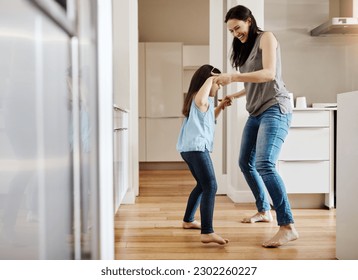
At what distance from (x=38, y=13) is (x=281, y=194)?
1.48 meters

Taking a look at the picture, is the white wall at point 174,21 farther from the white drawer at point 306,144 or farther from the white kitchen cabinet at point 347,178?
the white kitchen cabinet at point 347,178

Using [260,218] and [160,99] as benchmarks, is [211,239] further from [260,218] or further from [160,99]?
[160,99]

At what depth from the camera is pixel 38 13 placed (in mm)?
550

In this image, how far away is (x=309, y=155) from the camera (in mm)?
2672

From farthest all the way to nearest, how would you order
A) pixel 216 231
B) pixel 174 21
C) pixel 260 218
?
pixel 174 21, pixel 260 218, pixel 216 231

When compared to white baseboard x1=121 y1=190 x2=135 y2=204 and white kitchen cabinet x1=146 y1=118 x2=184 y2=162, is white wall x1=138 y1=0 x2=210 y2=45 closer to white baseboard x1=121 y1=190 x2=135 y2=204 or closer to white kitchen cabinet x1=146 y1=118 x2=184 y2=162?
white kitchen cabinet x1=146 y1=118 x2=184 y2=162

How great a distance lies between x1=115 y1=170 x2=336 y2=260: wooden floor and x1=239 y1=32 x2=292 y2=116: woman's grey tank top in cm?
58

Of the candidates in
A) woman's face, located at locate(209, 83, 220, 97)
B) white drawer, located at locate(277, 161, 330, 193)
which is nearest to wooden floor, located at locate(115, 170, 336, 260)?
white drawer, located at locate(277, 161, 330, 193)

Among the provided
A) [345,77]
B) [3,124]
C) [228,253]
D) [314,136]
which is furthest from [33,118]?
[345,77]

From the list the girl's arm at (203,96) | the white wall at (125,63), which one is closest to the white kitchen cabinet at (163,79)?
the white wall at (125,63)

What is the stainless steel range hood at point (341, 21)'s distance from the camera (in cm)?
299

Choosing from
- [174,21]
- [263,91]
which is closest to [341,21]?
[263,91]

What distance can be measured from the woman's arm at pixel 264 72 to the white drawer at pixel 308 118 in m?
0.87

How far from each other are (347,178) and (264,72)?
1.81ft
